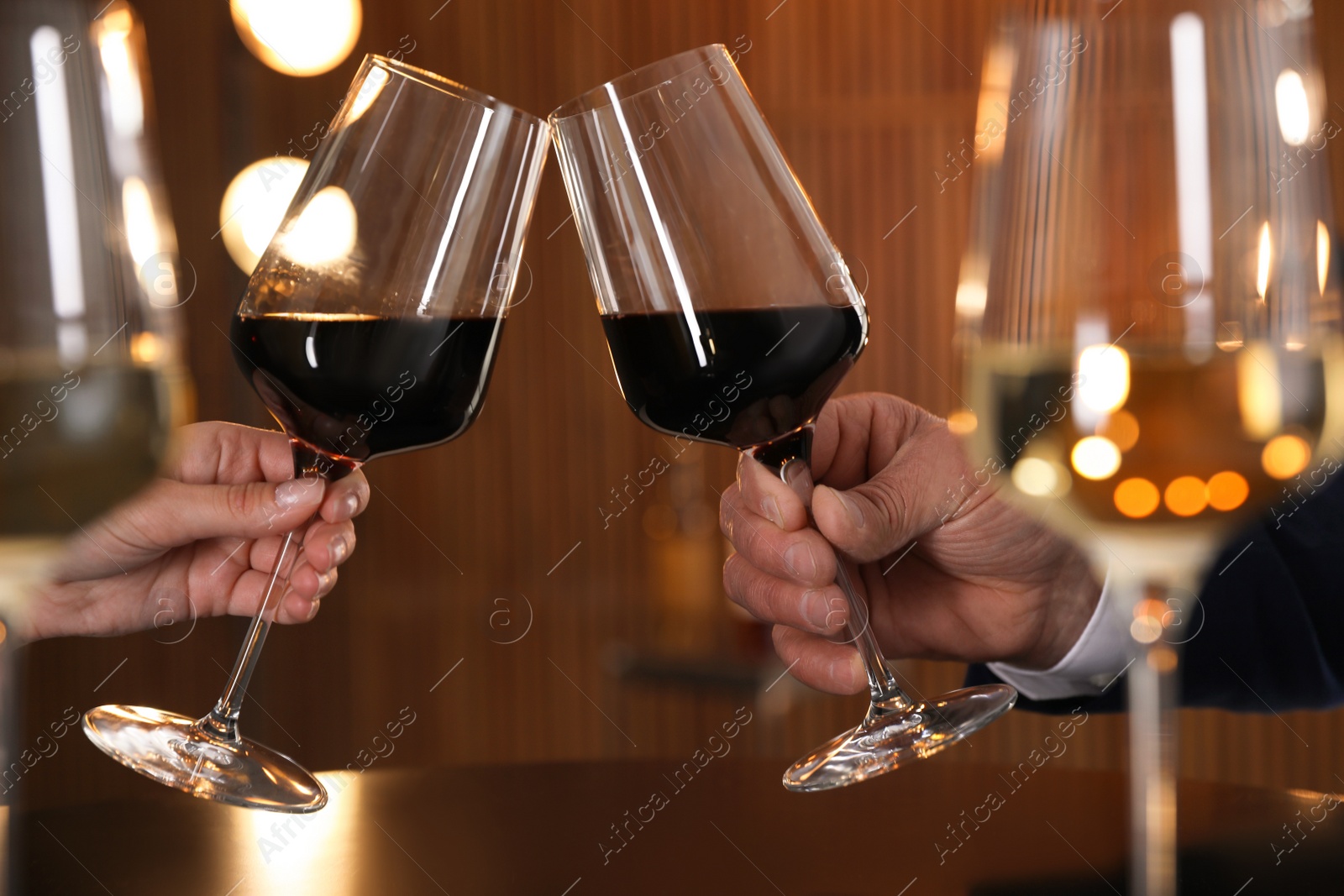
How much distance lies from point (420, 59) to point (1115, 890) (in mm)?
2747

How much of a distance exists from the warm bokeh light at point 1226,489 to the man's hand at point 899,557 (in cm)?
37

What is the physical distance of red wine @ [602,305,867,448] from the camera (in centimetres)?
64

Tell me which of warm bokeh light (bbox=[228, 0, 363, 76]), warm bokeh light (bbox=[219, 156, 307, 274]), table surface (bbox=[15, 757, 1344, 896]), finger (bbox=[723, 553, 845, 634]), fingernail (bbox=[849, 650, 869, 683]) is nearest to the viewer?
table surface (bbox=[15, 757, 1344, 896])

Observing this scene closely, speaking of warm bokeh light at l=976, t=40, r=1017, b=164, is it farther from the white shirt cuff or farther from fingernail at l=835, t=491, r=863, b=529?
the white shirt cuff

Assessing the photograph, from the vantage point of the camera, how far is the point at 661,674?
2770 millimetres

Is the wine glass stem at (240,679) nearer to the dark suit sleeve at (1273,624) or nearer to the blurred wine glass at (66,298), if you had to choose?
the blurred wine glass at (66,298)

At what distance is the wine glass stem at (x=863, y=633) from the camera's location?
2.29 feet

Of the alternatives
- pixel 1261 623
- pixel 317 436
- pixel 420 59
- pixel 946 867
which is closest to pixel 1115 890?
pixel 946 867

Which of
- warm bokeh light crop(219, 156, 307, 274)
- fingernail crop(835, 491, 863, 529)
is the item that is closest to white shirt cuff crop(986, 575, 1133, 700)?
fingernail crop(835, 491, 863, 529)

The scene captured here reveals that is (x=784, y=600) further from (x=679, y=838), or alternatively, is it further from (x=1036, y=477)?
(x=1036, y=477)

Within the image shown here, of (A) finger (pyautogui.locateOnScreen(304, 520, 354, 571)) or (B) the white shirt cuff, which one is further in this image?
(B) the white shirt cuff

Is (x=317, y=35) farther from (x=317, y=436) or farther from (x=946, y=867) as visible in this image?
(x=946, y=867)

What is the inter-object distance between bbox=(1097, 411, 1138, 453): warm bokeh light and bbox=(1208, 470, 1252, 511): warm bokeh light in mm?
29

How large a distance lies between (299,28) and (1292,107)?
2328mm
